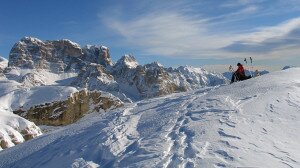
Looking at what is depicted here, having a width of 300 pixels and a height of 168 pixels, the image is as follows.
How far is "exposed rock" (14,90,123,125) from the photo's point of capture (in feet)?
502

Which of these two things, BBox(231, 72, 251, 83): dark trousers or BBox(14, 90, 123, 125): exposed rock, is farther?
BBox(14, 90, 123, 125): exposed rock

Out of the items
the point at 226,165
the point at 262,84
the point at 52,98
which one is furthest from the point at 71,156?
the point at 52,98

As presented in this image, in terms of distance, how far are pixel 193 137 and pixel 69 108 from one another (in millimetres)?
146656

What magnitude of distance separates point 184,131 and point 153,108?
6.52m

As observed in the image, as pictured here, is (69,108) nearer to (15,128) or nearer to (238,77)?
(15,128)

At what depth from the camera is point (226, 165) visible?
1426cm

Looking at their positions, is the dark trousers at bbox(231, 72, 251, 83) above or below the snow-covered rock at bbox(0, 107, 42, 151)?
above

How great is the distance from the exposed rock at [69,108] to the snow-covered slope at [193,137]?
132 meters

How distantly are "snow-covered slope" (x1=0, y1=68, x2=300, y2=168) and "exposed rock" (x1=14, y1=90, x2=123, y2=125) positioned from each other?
13223 centimetres

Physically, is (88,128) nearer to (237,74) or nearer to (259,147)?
(259,147)

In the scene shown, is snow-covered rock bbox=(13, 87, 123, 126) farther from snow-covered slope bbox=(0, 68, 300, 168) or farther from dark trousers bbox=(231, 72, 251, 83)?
snow-covered slope bbox=(0, 68, 300, 168)

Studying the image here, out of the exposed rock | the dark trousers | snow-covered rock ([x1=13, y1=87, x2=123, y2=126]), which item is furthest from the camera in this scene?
snow-covered rock ([x1=13, y1=87, x2=123, y2=126])

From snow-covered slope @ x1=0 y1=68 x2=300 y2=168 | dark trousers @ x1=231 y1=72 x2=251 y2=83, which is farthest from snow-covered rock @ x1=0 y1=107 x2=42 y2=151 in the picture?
snow-covered slope @ x1=0 y1=68 x2=300 y2=168

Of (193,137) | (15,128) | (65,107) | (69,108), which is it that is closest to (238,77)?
(193,137)
